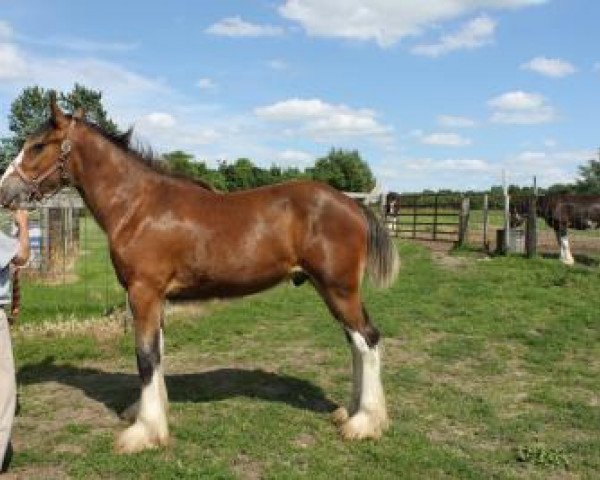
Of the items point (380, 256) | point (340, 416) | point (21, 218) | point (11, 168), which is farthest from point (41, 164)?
point (340, 416)

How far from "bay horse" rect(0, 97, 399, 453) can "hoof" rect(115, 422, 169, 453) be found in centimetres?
13

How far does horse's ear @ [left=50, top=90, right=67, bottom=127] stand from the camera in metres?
5.55

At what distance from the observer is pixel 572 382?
283 inches

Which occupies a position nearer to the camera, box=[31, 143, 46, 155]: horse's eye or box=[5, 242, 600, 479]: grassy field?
box=[5, 242, 600, 479]: grassy field

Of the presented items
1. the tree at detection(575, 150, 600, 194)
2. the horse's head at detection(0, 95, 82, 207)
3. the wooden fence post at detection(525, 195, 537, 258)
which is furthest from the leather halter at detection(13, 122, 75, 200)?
the tree at detection(575, 150, 600, 194)

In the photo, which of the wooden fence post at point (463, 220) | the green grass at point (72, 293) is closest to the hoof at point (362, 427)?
the green grass at point (72, 293)

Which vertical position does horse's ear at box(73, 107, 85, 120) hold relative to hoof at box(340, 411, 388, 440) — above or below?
above

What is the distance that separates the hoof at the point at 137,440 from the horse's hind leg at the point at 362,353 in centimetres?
138

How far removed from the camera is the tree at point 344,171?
70312 mm

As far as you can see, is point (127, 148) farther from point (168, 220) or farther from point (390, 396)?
point (390, 396)

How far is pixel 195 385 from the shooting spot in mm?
7004

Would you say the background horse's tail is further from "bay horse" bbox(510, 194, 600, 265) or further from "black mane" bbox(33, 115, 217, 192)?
"bay horse" bbox(510, 194, 600, 265)

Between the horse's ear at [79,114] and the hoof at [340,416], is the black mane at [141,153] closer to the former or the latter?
the horse's ear at [79,114]

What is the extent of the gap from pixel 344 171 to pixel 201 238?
67104mm
